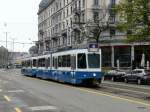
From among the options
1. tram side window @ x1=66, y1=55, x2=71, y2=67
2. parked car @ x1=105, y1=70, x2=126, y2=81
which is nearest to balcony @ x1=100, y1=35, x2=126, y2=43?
parked car @ x1=105, y1=70, x2=126, y2=81

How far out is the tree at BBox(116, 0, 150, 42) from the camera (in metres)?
43.7

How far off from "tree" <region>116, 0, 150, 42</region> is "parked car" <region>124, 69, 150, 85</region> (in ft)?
11.0

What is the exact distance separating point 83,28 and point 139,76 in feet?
121

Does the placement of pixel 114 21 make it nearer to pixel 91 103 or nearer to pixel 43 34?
pixel 43 34

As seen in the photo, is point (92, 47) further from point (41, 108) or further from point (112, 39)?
point (112, 39)

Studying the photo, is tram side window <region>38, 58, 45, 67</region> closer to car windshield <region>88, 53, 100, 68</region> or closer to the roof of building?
car windshield <region>88, 53, 100, 68</region>

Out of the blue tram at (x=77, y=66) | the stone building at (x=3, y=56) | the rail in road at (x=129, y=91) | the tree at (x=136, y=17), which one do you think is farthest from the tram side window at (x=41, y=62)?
the stone building at (x=3, y=56)

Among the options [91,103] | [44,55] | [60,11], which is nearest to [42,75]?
[44,55]

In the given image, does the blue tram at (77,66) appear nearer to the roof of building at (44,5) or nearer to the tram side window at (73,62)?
the tram side window at (73,62)

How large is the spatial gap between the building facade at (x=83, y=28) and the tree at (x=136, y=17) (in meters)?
23.5

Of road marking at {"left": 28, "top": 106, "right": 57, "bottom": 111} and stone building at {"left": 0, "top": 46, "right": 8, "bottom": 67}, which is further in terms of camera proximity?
stone building at {"left": 0, "top": 46, "right": 8, "bottom": 67}

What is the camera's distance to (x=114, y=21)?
89.8 metres

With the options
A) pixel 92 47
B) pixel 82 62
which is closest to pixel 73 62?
pixel 82 62

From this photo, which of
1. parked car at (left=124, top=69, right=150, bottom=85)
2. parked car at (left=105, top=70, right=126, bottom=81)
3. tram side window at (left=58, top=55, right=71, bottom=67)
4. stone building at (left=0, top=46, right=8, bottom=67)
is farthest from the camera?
stone building at (left=0, top=46, right=8, bottom=67)
